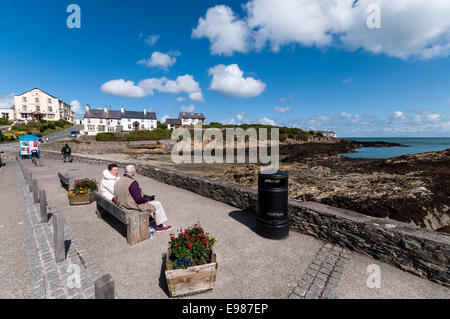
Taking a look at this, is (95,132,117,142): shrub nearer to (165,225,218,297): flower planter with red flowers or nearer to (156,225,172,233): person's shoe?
(156,225,172,233): person's shoe

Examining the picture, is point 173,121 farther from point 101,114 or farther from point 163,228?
point 163,228

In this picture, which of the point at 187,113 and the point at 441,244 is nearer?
the point at 441,244

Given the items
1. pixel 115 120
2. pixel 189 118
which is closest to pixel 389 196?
pixel 115 120

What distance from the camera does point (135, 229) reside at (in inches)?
177

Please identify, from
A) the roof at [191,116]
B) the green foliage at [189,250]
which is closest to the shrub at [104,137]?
the green foliage at [189,250]

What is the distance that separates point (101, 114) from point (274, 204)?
73.2m

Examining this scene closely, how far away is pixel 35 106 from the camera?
69625 mm

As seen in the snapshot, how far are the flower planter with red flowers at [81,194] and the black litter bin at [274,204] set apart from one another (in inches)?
240

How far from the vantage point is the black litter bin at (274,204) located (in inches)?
182

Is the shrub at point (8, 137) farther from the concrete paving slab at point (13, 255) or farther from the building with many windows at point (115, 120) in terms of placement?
the concrete paving slab at point (13, 255)

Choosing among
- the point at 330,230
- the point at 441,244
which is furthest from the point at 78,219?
the point at 441,244
